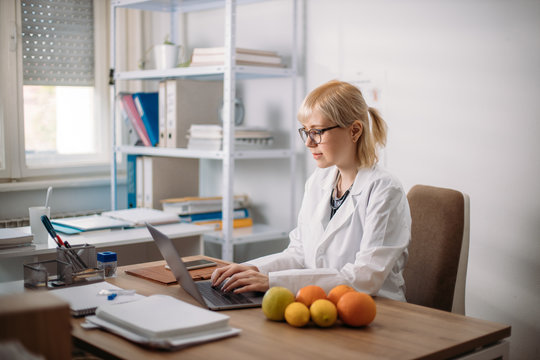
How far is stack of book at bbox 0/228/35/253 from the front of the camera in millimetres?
2158

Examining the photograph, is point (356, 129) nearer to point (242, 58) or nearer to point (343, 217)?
point (343, 217)

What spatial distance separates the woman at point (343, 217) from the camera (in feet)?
5.23

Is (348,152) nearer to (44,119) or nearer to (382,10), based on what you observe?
(382,10)

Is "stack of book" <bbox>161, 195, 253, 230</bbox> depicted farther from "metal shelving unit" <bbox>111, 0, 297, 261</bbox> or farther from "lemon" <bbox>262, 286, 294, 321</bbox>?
"lemon" <bbox>262, 286, 294, 321</bbox>

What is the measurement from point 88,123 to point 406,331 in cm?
283

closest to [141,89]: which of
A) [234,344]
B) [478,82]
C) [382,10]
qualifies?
[382,10]

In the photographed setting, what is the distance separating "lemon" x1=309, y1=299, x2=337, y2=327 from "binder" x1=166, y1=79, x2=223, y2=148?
195 centimetres

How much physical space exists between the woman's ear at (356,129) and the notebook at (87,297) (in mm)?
790

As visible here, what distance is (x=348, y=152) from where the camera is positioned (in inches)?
73.7

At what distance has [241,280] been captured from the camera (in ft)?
5.12

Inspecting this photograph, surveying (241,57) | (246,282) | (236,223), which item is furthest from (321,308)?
(236,223)

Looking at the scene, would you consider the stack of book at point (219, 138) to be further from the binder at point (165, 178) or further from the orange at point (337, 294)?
Answer: the orange at point (337, 294)

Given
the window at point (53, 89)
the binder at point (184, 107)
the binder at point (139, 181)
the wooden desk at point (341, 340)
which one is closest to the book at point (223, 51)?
the binder at point (184, 107)

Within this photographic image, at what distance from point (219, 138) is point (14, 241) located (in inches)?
41.0
